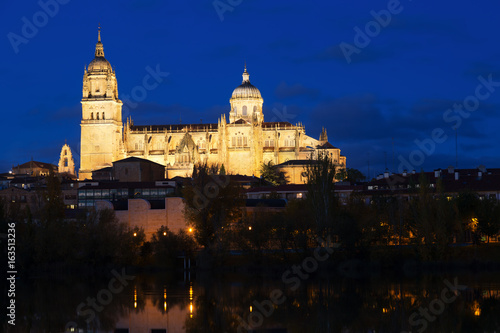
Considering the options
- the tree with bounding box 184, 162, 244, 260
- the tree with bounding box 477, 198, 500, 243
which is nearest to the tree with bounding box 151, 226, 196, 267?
the tree with bounding box 184, 162, 244, 260

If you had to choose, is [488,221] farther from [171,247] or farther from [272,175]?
[272,175]

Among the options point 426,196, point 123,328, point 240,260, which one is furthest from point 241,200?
point 123,328

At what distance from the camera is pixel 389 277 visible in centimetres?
4731

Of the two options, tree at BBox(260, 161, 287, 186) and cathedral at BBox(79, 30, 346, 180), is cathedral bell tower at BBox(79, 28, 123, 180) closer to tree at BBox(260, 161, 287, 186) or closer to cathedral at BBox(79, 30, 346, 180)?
cathedral at BBox(79, 30, 346, 180)

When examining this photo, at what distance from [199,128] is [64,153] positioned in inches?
1094

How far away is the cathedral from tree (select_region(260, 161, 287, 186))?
491 cm

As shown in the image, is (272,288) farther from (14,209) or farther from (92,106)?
(92,106)

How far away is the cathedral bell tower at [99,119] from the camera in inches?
5034

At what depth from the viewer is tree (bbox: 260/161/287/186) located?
372ft

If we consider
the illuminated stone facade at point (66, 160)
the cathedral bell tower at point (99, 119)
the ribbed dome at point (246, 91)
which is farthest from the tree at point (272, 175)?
the illuminated stone facade at point (66, 160)

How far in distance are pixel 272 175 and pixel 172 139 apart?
22575 mm

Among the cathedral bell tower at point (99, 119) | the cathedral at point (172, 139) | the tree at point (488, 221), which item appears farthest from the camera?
the cathedral bell tower at point (99, 119)

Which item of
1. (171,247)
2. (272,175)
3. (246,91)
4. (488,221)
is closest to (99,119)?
(246,91)

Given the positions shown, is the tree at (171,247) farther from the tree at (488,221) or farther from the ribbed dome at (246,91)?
the ribbed dome at (246,91)
